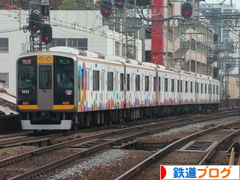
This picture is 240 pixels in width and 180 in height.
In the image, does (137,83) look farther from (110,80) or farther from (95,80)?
(95,80)

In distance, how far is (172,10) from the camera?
5938 centimetres

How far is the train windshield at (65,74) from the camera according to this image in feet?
57.9

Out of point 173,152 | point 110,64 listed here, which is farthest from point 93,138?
point 110,64

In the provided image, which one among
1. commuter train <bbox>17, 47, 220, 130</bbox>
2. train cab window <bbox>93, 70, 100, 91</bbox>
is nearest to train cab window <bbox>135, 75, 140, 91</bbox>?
commuter train <bbox>17, 47, 220, 130</bbox>

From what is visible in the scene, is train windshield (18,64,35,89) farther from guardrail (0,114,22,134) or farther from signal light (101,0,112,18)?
signal light (101,0,112,18)

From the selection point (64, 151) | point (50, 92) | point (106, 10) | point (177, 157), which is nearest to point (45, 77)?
point (50, 92)

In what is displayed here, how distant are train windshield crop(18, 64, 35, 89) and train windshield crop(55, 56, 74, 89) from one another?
0.80m

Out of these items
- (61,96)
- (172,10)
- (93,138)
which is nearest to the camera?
(93,138)

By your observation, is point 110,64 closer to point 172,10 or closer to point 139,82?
point 139,82

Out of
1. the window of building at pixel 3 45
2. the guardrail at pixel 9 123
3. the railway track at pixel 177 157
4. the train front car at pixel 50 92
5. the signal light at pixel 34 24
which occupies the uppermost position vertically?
the window of building at pixel 3 45

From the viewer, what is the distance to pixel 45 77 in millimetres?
17703

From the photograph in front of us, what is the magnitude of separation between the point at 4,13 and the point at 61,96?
31847 millimetres

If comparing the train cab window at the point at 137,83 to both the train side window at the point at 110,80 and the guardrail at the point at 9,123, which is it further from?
the guardrail at the point at 9,123

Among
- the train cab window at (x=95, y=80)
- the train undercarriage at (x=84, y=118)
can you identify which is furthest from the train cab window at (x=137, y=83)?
the train cab window at (x=95, y=80)
